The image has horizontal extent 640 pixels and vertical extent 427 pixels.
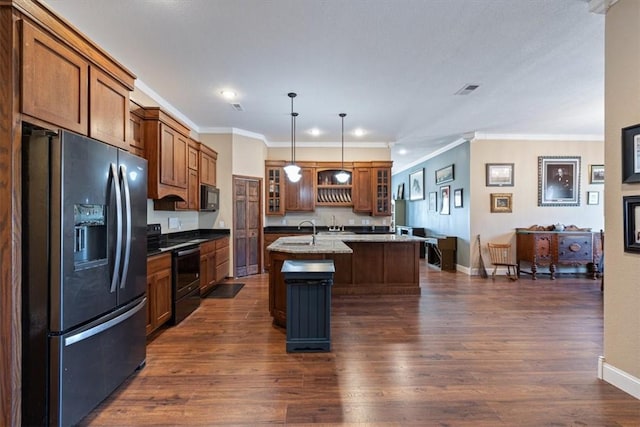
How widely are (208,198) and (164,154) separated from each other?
1.53 meters

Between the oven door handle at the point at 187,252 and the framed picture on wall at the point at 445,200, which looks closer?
the oven door handle at the point at 187,252

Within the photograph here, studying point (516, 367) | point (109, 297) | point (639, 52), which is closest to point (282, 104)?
point (109, 297)

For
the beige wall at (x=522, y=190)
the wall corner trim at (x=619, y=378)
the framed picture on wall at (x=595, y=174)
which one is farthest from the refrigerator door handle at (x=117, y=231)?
the framed picture on wall at (x=595, y=174)

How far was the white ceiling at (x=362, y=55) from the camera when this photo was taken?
2506 millimetres

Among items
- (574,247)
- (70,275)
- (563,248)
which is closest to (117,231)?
(70,275)

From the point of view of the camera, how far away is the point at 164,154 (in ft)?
12.3

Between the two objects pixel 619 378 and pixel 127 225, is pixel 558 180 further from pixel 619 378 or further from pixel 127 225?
pixel 127 225

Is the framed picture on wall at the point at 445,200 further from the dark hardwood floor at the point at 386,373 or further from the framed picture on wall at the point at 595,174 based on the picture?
the dark hardwood floor at the point at 386,373

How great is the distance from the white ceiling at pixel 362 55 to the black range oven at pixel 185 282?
2.14m

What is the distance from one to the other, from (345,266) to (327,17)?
3.52 metres

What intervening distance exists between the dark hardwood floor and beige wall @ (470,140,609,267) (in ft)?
7.88

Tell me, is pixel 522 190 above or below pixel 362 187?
below

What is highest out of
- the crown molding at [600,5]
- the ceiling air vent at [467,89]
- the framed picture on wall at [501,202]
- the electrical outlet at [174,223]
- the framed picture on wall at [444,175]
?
the ceiling air vent at [467,89]

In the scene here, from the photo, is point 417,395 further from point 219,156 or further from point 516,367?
point 219,156
